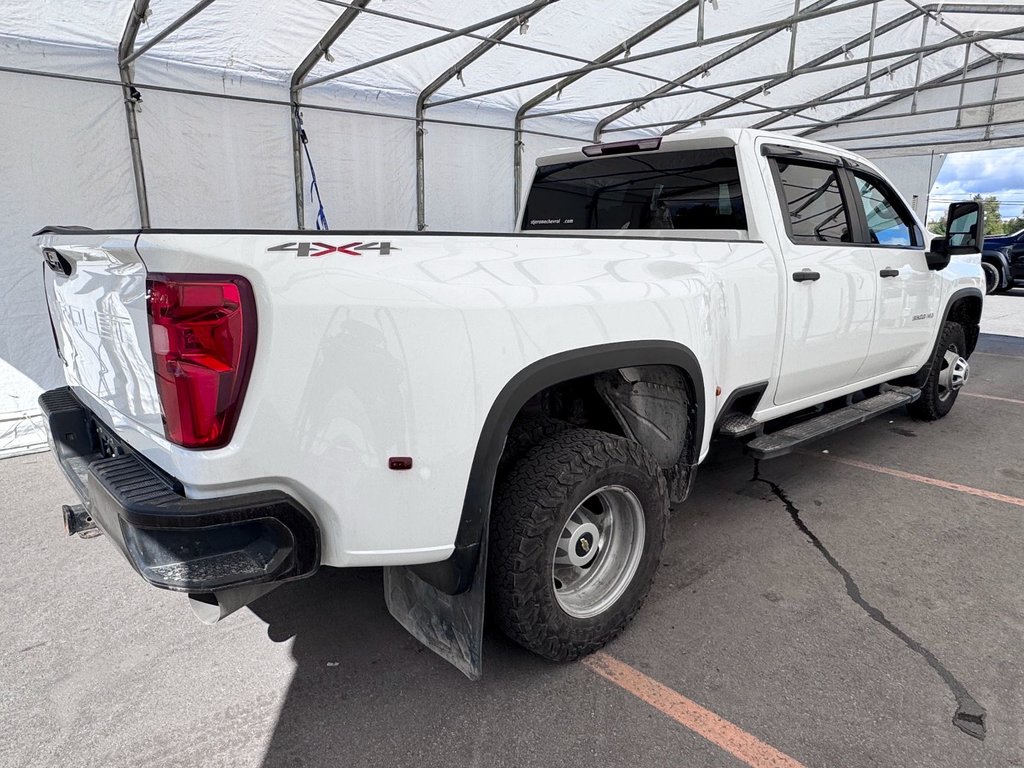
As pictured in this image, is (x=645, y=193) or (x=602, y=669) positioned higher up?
(x=645, y=193)

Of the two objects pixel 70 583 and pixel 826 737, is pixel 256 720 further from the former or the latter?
pixel 826 737

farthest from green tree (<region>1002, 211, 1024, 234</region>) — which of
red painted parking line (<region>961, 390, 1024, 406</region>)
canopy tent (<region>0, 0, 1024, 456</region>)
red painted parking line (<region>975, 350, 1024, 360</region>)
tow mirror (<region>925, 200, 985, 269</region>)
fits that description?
tow mirror (<region>925, 200, 985, 269</region>)

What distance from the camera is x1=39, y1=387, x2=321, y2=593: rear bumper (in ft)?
5.56

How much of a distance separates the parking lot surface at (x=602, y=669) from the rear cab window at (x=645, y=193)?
A: 170 cm

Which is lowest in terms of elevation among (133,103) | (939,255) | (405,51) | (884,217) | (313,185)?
(939,255)

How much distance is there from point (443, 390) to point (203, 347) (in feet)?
2.03

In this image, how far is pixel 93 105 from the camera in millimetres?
6031

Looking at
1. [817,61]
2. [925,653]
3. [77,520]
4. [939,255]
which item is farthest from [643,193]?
[817,61]

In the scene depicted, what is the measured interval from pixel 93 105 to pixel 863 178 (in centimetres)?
638

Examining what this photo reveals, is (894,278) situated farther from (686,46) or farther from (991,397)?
(686,46)

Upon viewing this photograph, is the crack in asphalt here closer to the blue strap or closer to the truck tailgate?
the truck tailgate

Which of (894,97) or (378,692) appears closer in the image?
(378,692)

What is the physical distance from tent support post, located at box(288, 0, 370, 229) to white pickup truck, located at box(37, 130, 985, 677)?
14.8 ft

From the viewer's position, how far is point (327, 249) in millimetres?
1738
